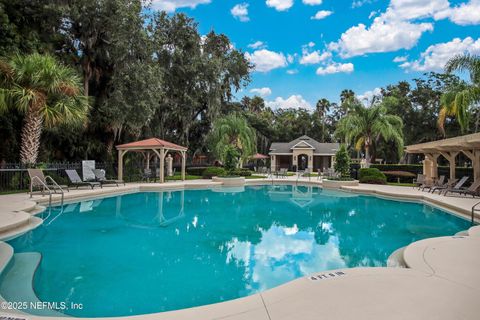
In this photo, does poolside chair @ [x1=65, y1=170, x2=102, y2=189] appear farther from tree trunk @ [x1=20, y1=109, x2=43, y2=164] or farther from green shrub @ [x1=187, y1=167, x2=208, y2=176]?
green shrub @ [x1=187, y1=167, x2=208, y2=176]

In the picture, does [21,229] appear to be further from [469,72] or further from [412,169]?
[412,169]

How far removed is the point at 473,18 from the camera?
16.2 meters

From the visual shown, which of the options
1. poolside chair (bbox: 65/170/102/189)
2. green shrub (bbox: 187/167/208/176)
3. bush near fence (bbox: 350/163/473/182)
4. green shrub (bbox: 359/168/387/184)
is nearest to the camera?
poolside chair (bbox: 65/170/102/189)

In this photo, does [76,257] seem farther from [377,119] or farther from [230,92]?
[230,92]

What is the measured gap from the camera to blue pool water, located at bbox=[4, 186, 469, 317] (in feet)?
13.9

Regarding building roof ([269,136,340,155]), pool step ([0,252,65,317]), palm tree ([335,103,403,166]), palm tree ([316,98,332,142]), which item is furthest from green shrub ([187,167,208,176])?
palm tree ([316,98,332,142])

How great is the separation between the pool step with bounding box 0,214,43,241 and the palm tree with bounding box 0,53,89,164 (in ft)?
18.9

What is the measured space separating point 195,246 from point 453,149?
14.9 m

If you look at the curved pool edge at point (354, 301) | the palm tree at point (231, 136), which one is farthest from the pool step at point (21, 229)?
the palm tree at point (231, 136)

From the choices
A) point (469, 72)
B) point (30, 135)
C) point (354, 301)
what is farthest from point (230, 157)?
point (354, 301)

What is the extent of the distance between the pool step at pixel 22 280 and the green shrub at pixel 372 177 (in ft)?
60.3

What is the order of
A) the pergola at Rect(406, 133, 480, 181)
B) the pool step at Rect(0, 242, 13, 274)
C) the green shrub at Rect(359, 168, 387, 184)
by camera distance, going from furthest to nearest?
the green shrub at Rect(359, 168, 387, 184) → the pergola at Rect(406, 133, 480, 181) → the pool step at Rect(0, 242, 13, 274)

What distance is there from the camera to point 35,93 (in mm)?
12086

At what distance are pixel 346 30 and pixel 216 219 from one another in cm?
2095
